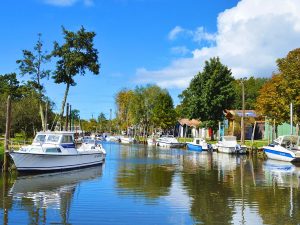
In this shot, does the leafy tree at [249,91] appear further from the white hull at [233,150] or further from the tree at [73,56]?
the tree at [73,56]

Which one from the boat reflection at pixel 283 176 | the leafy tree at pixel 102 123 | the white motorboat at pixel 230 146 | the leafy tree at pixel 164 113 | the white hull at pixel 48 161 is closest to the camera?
the boat reflection at pixel 283 176

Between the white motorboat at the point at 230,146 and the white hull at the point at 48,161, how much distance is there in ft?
84.8

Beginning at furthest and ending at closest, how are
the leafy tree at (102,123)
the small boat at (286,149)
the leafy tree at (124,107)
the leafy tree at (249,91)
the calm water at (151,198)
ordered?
the leafy tree at (102,123) → the leafy tree at (124,107) → the leafy tree at (249,91) → the small boat at (286,149) → the calm water at (151,198)

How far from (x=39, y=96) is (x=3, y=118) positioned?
27.9ft

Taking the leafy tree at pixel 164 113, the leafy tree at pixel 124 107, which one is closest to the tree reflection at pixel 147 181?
the leafy tree at pixel 164 113

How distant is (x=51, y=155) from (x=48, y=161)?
47 cm

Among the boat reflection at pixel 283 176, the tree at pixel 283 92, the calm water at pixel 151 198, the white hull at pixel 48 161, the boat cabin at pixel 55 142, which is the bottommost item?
the calm water at pixel 151 198

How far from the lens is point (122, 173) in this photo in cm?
3281

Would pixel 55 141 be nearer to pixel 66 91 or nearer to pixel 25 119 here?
pixel 66 91

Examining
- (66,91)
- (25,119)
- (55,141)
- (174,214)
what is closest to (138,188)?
(174,214)

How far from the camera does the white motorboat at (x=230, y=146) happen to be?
58.1m

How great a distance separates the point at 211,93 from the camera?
77312 millimetres

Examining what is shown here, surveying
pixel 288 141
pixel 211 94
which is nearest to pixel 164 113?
pixel 211 94

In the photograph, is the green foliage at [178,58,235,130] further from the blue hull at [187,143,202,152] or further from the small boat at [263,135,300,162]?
the small boat at [263,135,300,162]
